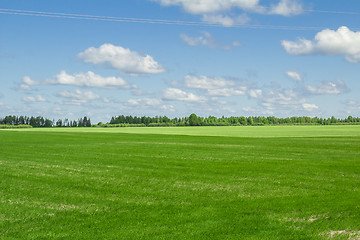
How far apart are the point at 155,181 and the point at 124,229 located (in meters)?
6.66

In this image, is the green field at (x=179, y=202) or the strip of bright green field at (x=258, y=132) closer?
the green field at (x=179, y=202)

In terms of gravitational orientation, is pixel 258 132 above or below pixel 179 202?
above

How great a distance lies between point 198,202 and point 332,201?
4.65 meters

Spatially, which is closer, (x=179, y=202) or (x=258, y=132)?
(x=179, y=202)

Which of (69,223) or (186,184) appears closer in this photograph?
(69,223)

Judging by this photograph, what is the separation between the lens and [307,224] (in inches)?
381

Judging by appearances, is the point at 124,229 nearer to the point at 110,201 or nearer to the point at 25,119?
the point at 110,201

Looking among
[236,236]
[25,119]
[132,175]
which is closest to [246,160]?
[132,175]

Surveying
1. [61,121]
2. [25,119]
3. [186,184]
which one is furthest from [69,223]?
[25,119]

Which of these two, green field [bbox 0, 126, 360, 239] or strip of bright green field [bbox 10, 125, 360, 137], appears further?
strip of bright green field [bbox 10, 125, 360, 137]

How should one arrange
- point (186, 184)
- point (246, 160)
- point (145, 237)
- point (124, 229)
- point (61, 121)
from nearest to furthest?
point (145, 237), point (124, 229), point (186, 184), point (246, 160), point (61, 121)

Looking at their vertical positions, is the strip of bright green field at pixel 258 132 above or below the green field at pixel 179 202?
above

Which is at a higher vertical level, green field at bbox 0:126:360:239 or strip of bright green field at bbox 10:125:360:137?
strip of bright green field at bbox 10:125:360:137

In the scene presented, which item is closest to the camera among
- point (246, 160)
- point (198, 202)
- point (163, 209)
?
point (163, 209)
